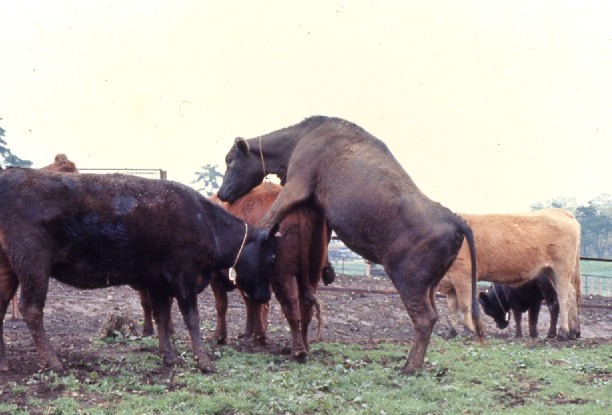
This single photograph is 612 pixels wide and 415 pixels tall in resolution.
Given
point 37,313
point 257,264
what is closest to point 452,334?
point 257,264

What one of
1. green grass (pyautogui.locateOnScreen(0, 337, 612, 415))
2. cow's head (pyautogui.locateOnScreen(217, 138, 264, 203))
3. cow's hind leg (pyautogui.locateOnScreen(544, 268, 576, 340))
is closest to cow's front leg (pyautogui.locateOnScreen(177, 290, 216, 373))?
green grass (pyautogui.locateOnScreen(0, 337, 612, 415))

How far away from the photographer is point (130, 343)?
33.6 feet

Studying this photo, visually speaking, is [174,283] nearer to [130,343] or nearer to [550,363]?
[130,343]

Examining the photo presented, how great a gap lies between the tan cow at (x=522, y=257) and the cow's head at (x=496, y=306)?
2287 mm

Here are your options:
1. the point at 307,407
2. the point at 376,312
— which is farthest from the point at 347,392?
the point at 376,312

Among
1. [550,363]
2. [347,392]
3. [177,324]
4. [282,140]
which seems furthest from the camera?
[177,324]

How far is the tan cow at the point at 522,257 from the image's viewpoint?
14758 millimetres

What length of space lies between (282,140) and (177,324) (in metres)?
3.97

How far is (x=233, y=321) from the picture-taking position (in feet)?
47.0

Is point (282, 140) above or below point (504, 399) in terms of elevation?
above

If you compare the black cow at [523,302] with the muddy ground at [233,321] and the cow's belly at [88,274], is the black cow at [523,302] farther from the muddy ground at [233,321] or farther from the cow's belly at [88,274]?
the cow's belly at [88,274]

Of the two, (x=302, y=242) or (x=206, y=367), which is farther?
(x=302, y=242)

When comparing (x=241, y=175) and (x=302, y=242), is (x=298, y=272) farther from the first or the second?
(x=241, y=175)

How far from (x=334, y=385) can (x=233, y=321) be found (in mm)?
6347
